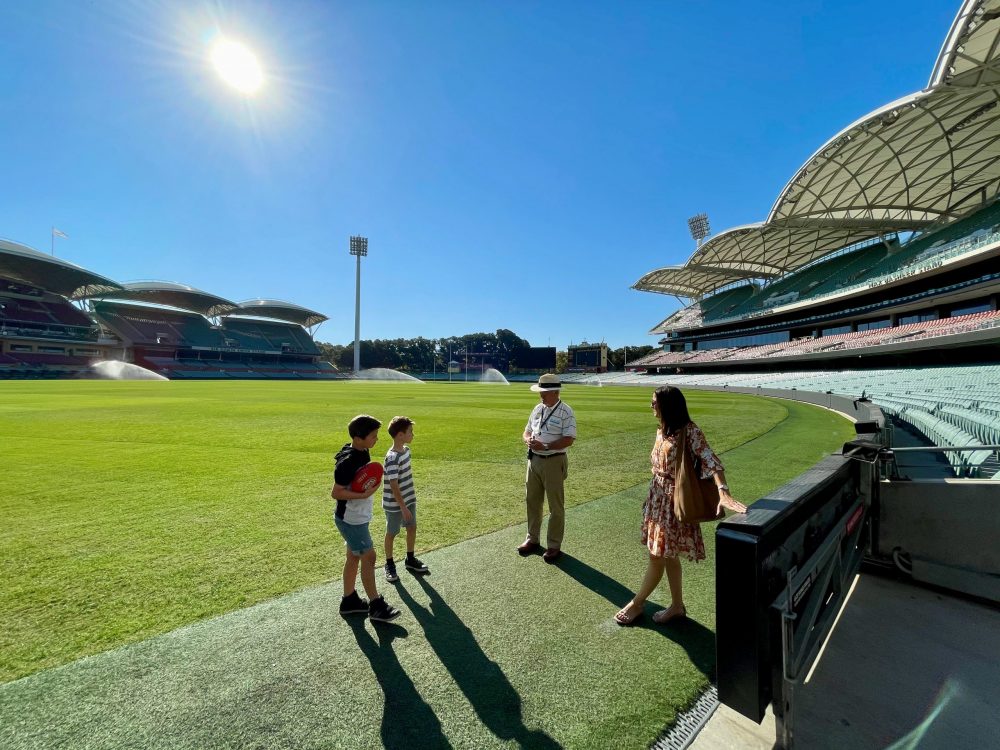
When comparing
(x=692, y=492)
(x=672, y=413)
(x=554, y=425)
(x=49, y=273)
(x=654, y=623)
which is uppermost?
(x=49, y=273)

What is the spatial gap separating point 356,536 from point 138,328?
116 m

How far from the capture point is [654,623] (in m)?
3.26

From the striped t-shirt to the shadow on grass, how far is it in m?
1.66

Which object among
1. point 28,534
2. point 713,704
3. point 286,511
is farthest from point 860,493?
point 28,534

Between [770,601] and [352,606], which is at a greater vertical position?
[770,601]

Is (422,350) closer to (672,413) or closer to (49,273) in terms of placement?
(49,273)

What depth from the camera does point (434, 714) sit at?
2.36 m

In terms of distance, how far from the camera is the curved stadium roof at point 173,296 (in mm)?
86375

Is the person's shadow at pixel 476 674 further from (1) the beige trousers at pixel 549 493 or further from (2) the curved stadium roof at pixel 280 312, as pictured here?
(2) the curved stadium roof at pixel 280 312

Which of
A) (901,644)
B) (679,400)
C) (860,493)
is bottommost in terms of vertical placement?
(901,644)

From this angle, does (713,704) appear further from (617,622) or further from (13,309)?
(13,309)

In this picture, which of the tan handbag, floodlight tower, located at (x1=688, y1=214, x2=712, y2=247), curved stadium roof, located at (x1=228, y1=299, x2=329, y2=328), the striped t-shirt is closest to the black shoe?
the striped t-shirt

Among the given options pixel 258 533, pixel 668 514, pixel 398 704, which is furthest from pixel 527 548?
pixel 258 533

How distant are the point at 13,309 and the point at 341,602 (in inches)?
4437
